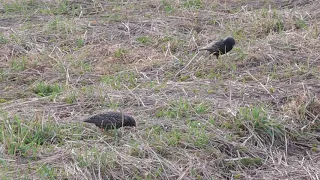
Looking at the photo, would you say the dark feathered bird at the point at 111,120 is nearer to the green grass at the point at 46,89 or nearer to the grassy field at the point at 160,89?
the grassy field at the point at 160,89

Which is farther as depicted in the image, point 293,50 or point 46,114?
point 293,50

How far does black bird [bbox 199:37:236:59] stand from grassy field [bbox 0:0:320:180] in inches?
3.7

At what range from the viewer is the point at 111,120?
5.27 metres

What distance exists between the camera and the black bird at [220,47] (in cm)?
728

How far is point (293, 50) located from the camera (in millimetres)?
7523

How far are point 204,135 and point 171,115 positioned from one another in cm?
54

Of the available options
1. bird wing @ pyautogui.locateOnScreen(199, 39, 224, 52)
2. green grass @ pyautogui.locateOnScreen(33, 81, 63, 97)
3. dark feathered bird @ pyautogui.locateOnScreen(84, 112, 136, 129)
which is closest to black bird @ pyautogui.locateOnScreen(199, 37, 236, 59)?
bird wing @ pyautogui.locateOnScreen(199, 39, 224, 52)

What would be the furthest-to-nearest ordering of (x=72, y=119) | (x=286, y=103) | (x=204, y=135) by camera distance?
(x=286, y=103)
(x=72, y=119)
(x=204, y=135)

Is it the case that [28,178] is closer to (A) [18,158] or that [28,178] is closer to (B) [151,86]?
(A) [18,158]

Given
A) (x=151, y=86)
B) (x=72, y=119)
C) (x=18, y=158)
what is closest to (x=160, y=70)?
(x=151, y=86)

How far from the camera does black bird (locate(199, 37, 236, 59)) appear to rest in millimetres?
7277

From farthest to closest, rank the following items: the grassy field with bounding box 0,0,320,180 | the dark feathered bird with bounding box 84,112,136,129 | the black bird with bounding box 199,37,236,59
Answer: the black bird with bounding box 199,37,236,59, the dark feathered bird with bounding box 84,112,136,129, the grassy field with bounding box 0,0,320,180

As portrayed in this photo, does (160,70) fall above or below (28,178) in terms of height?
below

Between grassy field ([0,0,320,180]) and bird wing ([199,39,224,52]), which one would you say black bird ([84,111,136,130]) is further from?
bird wing ([199,39,224,52])
